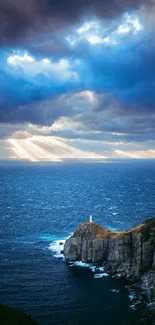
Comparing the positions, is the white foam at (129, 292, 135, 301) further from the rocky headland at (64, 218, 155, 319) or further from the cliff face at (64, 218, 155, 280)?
the cliff face at (64, 218, 155, 280)

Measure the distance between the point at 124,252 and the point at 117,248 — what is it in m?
2.62

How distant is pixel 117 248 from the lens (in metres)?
100

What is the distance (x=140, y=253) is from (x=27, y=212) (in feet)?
339

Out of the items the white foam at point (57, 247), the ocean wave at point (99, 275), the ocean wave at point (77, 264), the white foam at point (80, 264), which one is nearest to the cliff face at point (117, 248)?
the white foam at point (80, 264)

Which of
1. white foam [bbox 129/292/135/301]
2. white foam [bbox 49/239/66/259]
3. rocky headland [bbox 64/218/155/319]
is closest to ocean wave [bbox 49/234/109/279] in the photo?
white foam [bbox 49/239/66/259]

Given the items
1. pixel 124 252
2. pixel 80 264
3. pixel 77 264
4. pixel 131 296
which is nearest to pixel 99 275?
pixel 80 264

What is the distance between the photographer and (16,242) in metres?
126

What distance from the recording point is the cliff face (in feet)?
305

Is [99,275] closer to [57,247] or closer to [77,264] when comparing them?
[77,264]

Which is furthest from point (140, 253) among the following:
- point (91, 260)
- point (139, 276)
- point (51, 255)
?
point (51, 255)

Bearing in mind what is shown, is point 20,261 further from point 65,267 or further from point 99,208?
point 99,208

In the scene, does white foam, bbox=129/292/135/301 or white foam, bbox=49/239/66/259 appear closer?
white foam, bbox=129/292/135/301

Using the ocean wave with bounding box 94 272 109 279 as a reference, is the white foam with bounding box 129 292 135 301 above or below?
below

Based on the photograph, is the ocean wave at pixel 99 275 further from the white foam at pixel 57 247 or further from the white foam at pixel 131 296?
the white foam at pixel 57 247
